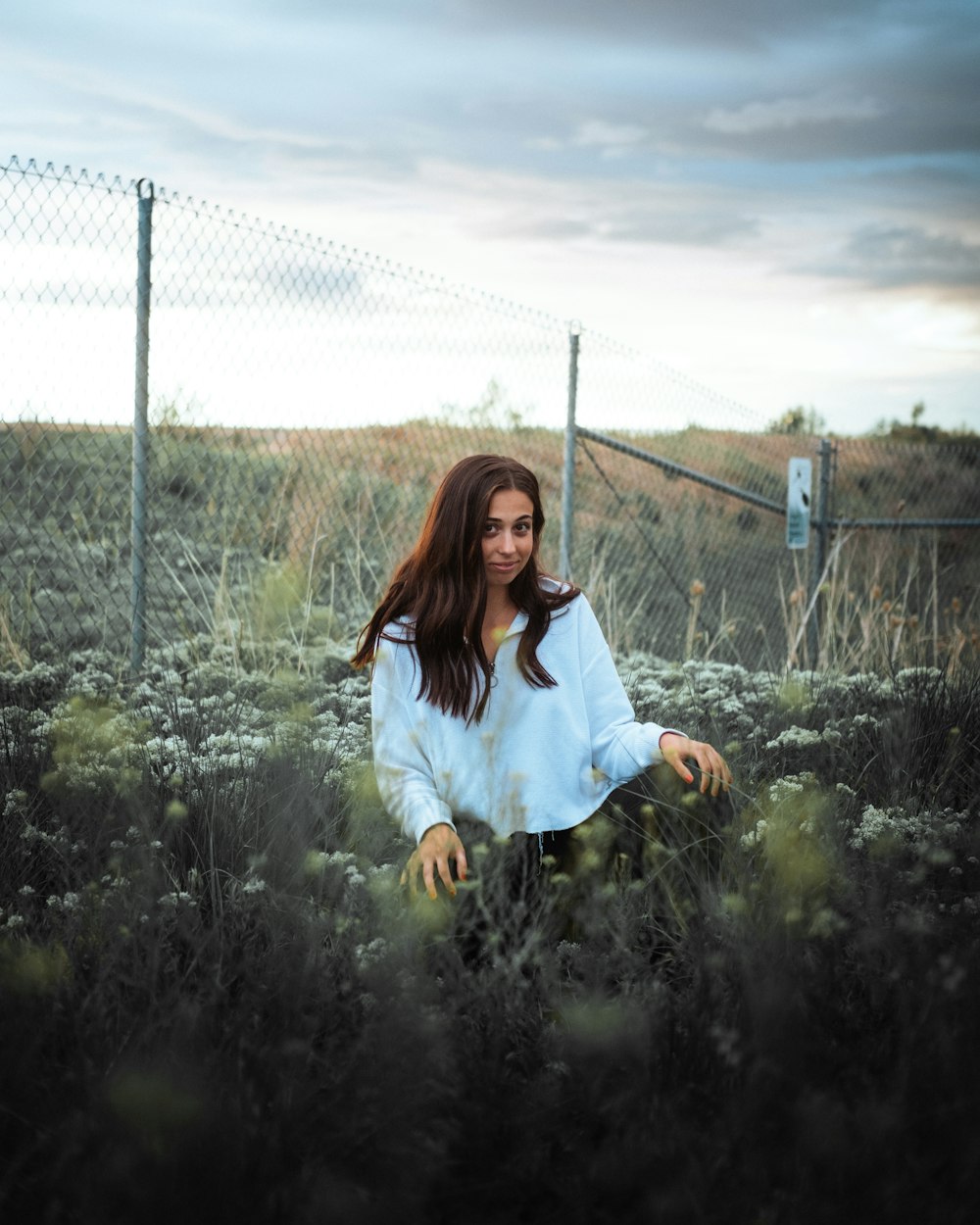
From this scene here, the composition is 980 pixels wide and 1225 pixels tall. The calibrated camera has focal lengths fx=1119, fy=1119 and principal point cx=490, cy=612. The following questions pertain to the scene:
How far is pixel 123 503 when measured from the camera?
9.04 metres

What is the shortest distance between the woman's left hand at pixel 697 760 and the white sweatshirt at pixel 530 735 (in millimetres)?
74

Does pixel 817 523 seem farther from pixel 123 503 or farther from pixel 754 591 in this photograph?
pixel 123 503

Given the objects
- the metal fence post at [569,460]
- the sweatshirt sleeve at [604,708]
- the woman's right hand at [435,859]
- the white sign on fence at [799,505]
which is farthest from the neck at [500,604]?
the white sign on fence at [799,505]

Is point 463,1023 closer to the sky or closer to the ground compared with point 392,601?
closer to the ground

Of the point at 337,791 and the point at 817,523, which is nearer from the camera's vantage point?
the point at 337,791

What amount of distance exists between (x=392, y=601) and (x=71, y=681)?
2074 millimetres

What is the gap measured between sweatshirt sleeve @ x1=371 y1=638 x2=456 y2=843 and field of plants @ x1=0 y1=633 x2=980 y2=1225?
0.55ft

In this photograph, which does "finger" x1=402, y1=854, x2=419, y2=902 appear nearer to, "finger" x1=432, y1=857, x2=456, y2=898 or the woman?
"finger" x1=432, y1=857, x2=456, y2=898

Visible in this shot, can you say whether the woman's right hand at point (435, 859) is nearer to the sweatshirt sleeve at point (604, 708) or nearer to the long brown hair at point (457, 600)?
the long brown hair at point (457, 600)

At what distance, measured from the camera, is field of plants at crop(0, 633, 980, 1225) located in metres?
1.60

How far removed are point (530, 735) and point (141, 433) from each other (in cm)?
295

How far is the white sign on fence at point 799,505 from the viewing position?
7.04 meters

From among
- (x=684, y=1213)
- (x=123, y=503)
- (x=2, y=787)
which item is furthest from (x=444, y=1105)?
(x=123, y=503)

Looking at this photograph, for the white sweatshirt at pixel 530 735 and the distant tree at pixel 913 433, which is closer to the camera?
the white sweatshirt at pixel 530 735
